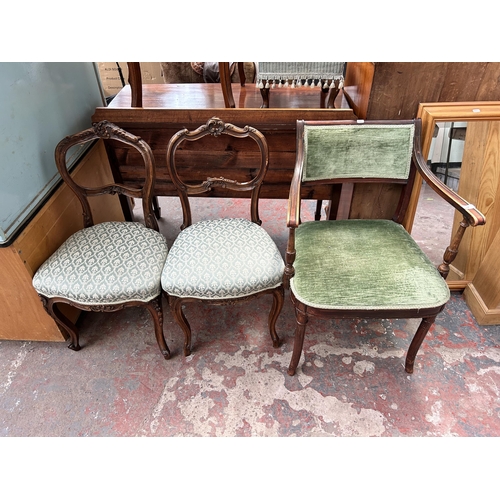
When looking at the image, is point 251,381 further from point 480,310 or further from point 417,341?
point 480,310

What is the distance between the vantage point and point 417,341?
4.91 ft

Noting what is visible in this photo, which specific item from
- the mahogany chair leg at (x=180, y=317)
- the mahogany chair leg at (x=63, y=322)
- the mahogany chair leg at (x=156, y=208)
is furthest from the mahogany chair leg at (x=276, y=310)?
the mahogany chair leg at (x=156, y=208)

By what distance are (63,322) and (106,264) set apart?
410 millimetres

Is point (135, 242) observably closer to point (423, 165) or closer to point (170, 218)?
point (170, 218)

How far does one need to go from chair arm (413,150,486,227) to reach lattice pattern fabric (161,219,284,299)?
69 cm

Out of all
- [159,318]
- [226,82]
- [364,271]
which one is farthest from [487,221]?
[159,318]

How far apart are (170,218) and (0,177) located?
1.34 metres

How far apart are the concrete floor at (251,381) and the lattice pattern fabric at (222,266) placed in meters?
0.45

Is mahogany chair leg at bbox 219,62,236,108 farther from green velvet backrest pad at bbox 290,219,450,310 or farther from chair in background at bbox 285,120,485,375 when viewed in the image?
green velvet backrest pad at bbox 290,219,450,310

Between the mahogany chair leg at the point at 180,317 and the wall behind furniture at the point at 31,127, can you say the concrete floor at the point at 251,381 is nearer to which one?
the mahogany chair leg at the point at 180,317

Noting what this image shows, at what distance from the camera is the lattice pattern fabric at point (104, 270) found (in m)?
1.42

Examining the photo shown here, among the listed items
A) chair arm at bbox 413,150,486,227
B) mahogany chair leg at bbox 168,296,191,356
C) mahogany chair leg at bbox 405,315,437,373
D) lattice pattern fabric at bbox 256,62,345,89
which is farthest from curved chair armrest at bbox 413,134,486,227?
mahogany chair leg at bbox 168,296,191,356

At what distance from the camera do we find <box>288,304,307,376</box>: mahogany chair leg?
1366 mm
